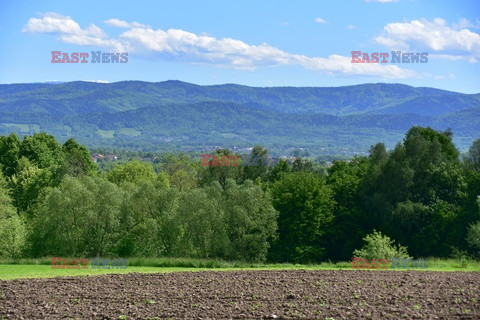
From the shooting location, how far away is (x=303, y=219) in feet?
192

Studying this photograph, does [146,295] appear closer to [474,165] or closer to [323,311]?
[323,311]

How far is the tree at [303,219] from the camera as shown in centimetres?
5753

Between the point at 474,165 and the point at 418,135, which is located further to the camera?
the point at 474,165

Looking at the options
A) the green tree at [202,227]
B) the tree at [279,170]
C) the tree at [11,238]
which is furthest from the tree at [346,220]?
the tree at [11,238]

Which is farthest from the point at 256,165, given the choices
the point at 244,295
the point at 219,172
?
the point at 244,295

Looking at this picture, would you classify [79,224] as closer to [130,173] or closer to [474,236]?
[130,173]

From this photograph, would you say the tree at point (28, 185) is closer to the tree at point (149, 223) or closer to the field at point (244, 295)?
the tree at point (149, 223)

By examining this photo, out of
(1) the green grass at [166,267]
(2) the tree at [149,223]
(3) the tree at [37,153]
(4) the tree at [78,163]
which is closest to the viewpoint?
(1) the green grass at [166,267]

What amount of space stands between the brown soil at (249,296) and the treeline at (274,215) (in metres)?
22.0

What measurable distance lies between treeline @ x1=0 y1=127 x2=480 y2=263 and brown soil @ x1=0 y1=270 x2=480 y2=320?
22043 millimetres

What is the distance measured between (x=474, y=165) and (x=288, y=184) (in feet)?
87.4

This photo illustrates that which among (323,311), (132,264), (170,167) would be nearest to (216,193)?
(132,264)

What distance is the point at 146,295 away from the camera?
24234mm

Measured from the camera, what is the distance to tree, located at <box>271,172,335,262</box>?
57.5 meters
